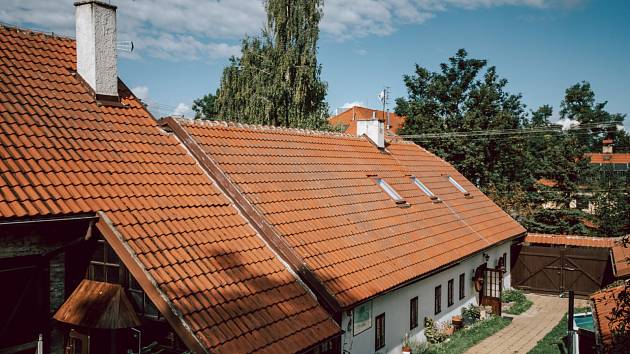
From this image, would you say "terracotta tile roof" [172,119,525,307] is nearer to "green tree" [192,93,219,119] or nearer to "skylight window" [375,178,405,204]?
"skylight window" [375,178,405,204]

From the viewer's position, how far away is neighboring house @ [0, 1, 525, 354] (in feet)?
23.7

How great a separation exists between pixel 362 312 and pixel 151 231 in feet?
17.2

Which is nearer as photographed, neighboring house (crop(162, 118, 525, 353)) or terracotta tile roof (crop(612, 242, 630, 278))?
neighboring house (crop(162, 118, 525, 353))

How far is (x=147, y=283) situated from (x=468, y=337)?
11.5 m

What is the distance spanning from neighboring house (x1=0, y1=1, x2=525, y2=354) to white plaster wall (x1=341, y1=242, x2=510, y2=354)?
0.06m

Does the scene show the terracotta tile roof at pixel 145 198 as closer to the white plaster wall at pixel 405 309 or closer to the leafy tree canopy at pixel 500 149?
the white plaster wall at pixel 405 309

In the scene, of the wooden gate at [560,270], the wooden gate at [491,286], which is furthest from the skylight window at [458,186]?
the wooden gate at [560,270]

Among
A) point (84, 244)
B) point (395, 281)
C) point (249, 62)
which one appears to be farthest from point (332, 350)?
point (249, 62)

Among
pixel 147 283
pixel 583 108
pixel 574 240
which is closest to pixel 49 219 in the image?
pixel 147 283

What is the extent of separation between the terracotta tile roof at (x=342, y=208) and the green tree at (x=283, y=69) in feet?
36.5

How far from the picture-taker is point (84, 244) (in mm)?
7645

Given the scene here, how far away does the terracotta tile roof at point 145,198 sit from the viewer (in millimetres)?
7344

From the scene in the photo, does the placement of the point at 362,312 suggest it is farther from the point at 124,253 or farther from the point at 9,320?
the point at 9,320

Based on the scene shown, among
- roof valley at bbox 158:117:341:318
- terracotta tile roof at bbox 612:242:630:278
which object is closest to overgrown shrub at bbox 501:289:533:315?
terracotta tile roof at bbox 612:242:630:278
